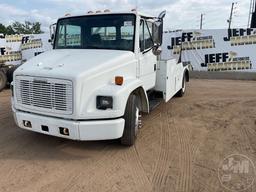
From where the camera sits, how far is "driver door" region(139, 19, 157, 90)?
5953mm

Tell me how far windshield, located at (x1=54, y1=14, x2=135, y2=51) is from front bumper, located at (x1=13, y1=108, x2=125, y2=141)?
67.8 inches

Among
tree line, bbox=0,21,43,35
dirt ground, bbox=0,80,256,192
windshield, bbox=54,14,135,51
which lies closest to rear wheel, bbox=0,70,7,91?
dirt ground, bbox=0,80,256,192

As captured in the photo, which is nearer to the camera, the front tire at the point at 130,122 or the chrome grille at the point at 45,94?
the chrome grille at the point at 45,94

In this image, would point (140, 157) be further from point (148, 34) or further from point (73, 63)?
point (148, 34)

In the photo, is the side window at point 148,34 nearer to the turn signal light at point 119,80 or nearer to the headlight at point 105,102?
the turn signal light at point 119,80

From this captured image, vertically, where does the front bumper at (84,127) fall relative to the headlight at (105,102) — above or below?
below

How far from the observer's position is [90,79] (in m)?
4.53

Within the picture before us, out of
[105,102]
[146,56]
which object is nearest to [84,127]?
[105,102]

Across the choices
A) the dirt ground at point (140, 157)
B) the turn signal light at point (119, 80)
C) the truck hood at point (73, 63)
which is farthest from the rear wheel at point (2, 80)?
the turn signal light at point (119, 80)

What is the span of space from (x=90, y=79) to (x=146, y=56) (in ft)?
6.74

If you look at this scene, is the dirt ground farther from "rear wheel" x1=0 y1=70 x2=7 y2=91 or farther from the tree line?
the tree line

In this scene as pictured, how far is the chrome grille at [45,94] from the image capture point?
445 centimetres

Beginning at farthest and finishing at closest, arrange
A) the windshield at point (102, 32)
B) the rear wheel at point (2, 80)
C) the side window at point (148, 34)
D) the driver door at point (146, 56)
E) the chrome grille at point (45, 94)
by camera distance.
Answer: the rear wheel at point (2, 80)
the side window at point (148, 34)
the driver door at point (146, 56)
the windshield at point (102, 32)
the chrome grille at point (45, 94)

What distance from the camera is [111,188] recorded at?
389 centimetres
